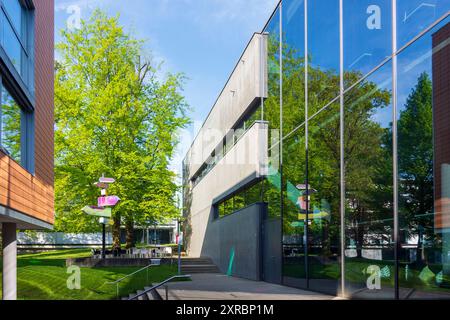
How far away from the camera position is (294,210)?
56.7 ft

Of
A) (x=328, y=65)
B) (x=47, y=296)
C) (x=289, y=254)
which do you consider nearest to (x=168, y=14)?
(x=328, y=65)

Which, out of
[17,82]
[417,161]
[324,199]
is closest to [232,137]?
[324,199]

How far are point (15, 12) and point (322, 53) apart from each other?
8.26m

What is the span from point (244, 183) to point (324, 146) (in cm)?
940

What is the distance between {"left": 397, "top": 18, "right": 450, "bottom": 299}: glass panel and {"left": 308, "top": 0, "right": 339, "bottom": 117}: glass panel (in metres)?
3.69

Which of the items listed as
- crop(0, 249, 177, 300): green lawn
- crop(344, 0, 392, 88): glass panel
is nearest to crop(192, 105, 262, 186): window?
crop(0, 249, 177, 300): green lawn

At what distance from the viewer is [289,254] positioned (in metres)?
17.6

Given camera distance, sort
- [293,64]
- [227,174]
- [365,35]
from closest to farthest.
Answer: [365,35] → [293,64] → [227,174]

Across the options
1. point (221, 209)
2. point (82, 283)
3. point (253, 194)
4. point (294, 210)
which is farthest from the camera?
point (221, 209)

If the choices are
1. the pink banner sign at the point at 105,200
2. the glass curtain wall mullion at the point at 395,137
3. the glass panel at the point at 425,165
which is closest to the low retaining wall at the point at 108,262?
the pink banner sign at the point at 105,200

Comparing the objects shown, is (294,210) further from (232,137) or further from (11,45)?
(232,137)

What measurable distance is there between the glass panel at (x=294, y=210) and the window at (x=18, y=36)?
8207mm

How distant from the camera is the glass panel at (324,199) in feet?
44.8

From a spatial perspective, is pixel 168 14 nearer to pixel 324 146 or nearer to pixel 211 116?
pixel 324 146
